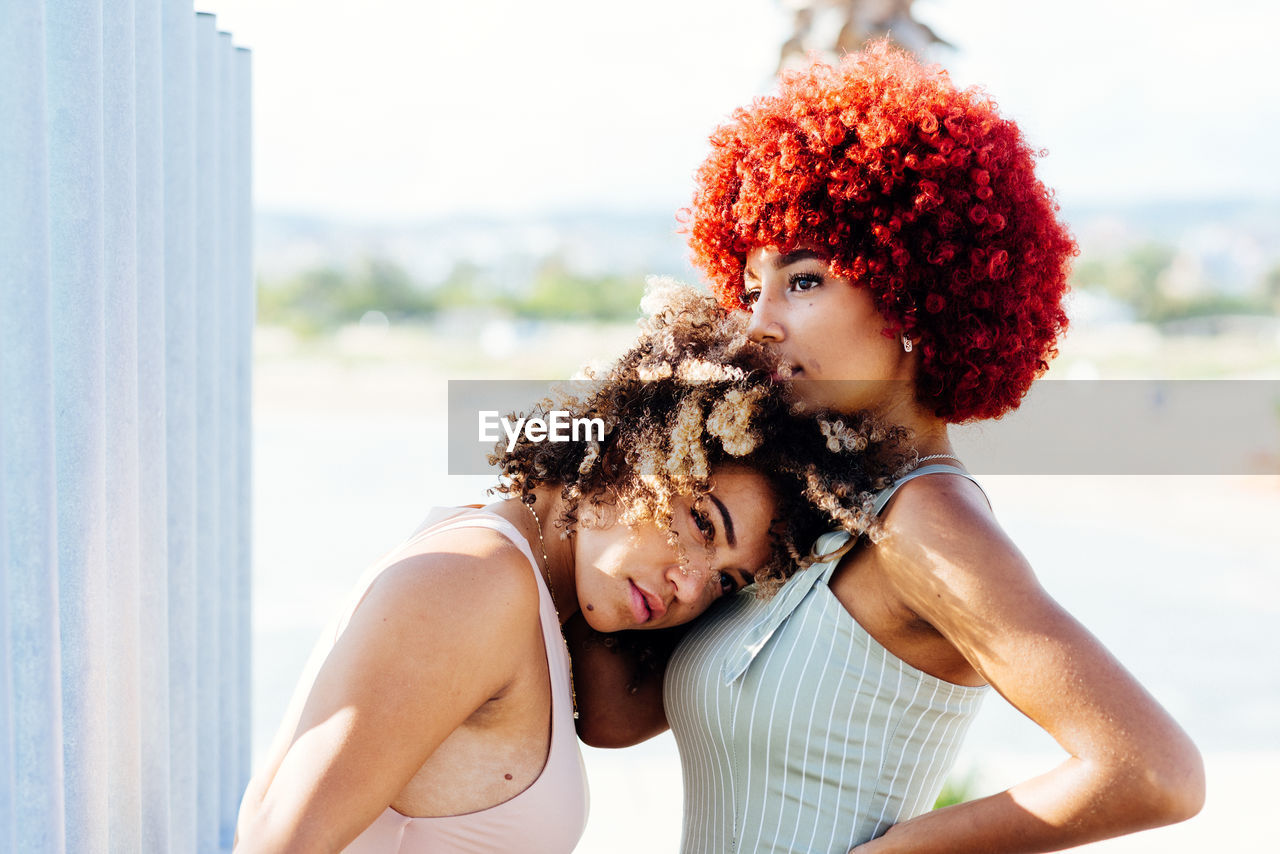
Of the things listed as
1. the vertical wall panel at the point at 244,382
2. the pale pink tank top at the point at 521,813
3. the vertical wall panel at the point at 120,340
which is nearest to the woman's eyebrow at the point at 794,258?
the pale pink tank top at the point at 521,813

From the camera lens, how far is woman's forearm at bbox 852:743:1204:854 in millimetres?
1675

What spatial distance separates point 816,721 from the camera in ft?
6.70

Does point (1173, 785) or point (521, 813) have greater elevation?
point (1173, 785)

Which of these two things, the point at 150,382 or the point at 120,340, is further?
the point at 150,382

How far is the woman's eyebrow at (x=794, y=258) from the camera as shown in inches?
90.7

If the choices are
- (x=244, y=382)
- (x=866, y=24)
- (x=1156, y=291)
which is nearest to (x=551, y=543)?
(x=244, y=382)

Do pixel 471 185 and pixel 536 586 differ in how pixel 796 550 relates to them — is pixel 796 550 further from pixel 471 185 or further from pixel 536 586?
pixel 471 185

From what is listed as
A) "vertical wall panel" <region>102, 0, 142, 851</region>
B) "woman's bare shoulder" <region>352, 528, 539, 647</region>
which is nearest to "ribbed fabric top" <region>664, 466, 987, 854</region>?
"woman's bare shoulder" <region>352, 528, 539, 647</region>

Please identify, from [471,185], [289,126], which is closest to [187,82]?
[471,185]

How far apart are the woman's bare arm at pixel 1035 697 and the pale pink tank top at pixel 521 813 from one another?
24.2 inches

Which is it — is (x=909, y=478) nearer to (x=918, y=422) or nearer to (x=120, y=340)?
(x=918, y=422)

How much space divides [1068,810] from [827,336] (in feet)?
3.25

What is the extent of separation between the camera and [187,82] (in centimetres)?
269

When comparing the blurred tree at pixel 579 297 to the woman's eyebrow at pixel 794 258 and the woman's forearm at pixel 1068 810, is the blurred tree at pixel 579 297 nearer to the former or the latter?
the woman's eyebrow at pixel 794 258
